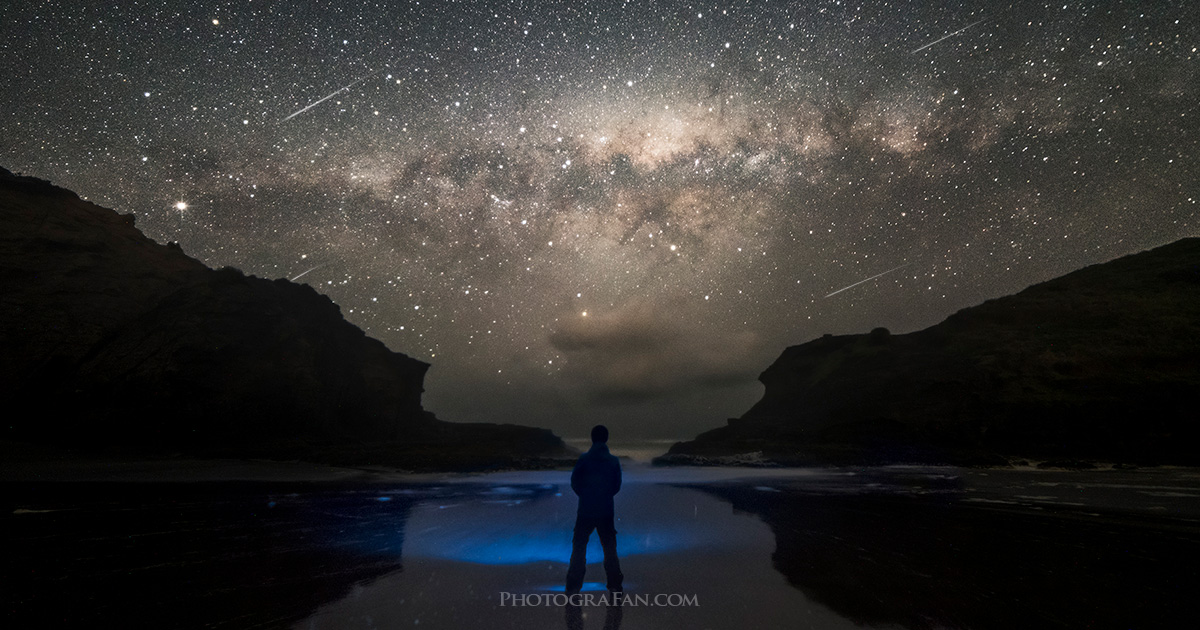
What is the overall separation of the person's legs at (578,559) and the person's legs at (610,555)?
183 millimetres

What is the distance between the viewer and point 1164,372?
47875 mm

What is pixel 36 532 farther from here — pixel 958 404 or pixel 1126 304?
pixel 1126 304

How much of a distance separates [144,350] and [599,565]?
5219 cm

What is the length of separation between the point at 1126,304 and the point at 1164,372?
48.3 ft

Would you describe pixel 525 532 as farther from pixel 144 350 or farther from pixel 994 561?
pixel 144 350

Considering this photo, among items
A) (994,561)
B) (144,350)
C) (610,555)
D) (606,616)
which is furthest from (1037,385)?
(144,350)

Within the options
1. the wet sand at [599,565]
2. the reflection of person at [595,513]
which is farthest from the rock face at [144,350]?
the reflection of person at [595,513]

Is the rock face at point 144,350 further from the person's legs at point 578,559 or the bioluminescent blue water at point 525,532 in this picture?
the person's legs at point 578,559

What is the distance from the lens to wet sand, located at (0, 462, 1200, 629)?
5.10 metres

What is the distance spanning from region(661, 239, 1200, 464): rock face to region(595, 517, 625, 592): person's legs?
139ft

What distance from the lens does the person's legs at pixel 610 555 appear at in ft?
19.1

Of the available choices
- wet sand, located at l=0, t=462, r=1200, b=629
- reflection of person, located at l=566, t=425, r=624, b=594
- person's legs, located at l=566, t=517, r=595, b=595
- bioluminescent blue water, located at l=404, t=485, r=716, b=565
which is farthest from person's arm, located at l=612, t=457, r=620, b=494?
bioluminescent blue water, located at l=404, t=485, r=716, b=565

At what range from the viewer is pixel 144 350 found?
1604 inches

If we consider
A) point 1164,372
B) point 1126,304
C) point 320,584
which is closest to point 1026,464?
point 1164,372
